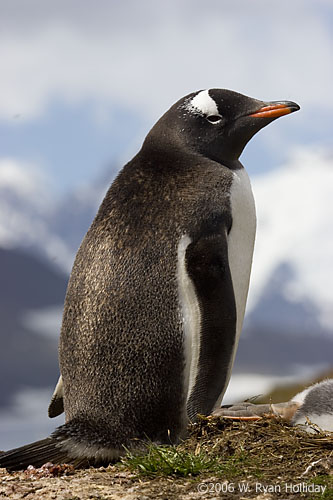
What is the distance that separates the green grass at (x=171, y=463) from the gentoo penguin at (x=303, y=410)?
73 cm

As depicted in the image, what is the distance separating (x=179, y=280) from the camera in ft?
18.9

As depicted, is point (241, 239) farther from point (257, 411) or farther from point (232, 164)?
point (257, 411)

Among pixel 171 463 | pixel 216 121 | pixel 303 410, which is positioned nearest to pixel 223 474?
pixel 171 463

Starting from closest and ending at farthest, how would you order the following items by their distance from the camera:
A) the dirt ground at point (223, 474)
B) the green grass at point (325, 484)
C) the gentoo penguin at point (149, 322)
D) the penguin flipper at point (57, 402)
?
the green grass at point (325, 484), the dirt ground at point (223, 474), the gentoo penguin at point (149, 322), the penguin flipper at point (57, 402)

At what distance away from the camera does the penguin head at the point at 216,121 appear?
21.5 feet

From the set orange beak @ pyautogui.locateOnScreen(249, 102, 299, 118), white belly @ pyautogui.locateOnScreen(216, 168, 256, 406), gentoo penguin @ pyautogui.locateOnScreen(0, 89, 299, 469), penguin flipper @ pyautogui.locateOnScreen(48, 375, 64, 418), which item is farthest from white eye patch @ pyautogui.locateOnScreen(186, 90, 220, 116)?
penguin flipper @ pyautogui.locateOnScreen(48, 375, 64, 418)

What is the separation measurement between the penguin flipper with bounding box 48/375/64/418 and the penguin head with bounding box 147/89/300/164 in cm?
234

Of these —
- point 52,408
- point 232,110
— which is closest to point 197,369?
point 52,408

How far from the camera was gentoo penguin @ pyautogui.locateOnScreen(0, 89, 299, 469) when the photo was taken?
5.70 metres

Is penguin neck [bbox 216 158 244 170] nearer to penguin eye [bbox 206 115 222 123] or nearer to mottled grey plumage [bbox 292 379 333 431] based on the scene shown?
penguin eye [bbox 206 115 222 123]

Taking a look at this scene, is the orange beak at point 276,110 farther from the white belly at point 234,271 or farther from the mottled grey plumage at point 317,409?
the mottled grey plumage at point 317,409

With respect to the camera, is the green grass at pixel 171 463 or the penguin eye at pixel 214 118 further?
the penguin eye at pixel 214 118

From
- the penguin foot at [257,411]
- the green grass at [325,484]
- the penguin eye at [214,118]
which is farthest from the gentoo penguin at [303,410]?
the penguin eye at [214,118]

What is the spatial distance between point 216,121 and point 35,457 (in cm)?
321
